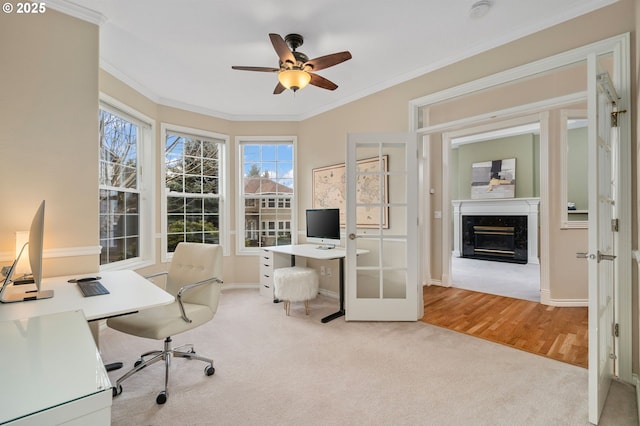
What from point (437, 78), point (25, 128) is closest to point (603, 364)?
point (437, 78)

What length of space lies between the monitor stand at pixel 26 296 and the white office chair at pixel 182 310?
47 cm

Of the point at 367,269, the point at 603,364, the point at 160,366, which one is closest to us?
the point at 603,364

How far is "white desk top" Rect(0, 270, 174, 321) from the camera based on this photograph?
4.74 ft

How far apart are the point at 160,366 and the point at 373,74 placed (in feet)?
11.5

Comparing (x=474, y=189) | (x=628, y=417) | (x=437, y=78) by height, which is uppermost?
(x=437, y=78)

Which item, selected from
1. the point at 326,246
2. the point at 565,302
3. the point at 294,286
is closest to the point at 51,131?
the point at 294,286

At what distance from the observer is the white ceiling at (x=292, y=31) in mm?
2256

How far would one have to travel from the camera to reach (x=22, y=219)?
2.11 meters

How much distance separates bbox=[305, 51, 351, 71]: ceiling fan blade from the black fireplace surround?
612 centimetres

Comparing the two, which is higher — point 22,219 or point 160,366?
point 22,219

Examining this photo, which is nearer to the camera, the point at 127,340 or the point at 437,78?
the point at 127,340

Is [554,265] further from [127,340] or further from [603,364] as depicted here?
[127,340]

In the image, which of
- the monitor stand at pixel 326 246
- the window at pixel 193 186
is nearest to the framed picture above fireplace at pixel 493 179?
the monitor stand at pixel 326 246

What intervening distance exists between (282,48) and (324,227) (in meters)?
2.18
